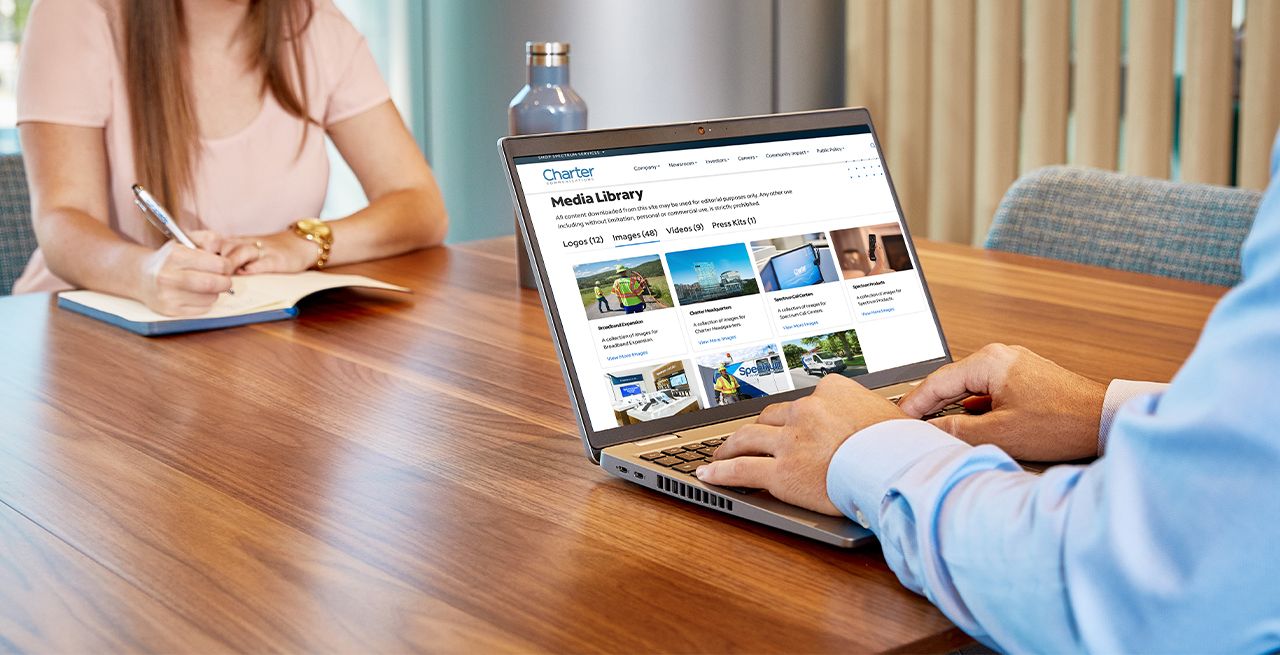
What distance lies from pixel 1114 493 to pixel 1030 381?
34 centimetres

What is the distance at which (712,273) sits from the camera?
3.19 ft

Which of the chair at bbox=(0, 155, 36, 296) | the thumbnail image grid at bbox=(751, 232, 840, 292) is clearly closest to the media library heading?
the thumbnail image grid at bbox=(751, 232, 840, 292)

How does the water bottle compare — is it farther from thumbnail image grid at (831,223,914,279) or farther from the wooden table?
thumbnail image grid at (831,223,914,279)

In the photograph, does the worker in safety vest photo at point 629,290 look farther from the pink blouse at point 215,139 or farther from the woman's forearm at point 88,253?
the pink blouse at point 215,139

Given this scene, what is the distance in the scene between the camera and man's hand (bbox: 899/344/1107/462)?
2.92ft

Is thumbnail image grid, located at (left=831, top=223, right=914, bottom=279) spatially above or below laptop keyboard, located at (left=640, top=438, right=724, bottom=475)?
above

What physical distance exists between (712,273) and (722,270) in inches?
0.4

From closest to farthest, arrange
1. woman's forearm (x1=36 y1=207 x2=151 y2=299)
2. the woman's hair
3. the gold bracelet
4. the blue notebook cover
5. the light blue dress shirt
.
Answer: the light blue dress shirt < the blue notebook cover < woman's forearm (x1=36 y1=207 x2=151 y2=299) < the gold bracelet < the woman's hair

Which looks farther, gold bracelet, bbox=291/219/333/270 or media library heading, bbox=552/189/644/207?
gold bracelet, bbox=291/219/333/270

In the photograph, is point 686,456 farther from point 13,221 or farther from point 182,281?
point 13,221

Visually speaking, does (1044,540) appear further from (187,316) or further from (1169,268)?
(1169,268)

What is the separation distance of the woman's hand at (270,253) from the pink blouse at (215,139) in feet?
0.87

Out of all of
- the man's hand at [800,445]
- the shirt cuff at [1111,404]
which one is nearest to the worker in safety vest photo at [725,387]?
the man's hand at [800,445]

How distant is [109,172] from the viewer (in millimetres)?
1885
